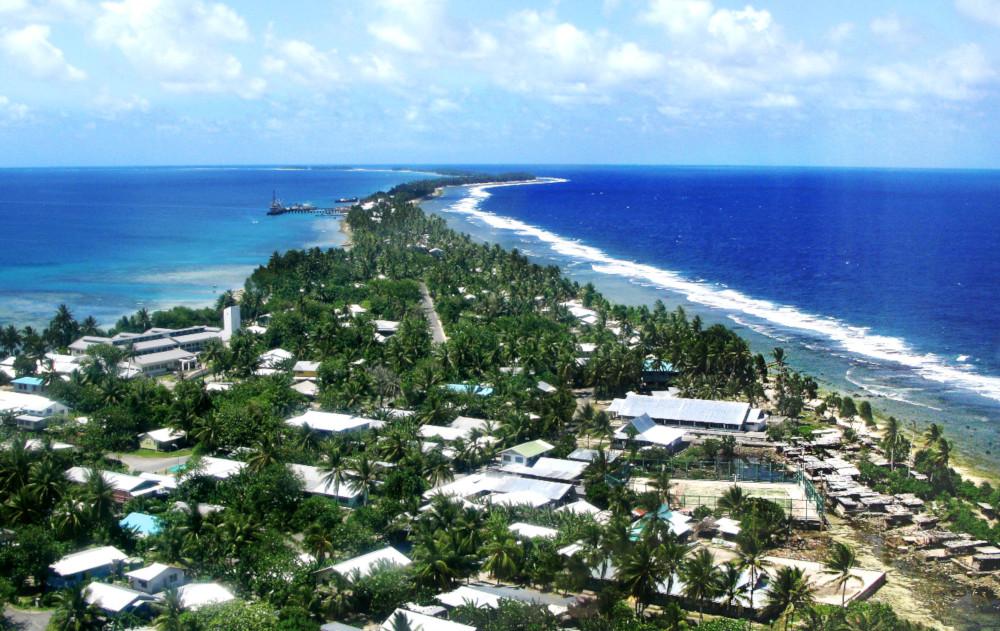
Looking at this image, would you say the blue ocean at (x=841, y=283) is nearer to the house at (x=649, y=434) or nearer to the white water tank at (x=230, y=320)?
the house at (x=649, y=434)

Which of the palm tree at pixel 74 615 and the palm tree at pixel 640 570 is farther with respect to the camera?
the palm tree at pixel 640 570

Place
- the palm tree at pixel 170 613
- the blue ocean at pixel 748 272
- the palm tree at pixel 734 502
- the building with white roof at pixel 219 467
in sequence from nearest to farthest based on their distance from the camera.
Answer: the palm tree at pixel 170 613
the palm tree at pixel 734 502
the building with white roof at pixel 219 467
the blue ocean at pixel 748 272

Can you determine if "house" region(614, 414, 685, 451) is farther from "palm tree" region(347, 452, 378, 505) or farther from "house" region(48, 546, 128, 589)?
"house" region(48, 546, 128, 589)

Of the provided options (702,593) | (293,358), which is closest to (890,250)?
(293,358)

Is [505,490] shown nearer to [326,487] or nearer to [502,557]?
[326,487]

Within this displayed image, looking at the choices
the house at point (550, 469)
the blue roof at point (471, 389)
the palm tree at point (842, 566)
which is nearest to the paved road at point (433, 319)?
the blue roof at point (471, 389)

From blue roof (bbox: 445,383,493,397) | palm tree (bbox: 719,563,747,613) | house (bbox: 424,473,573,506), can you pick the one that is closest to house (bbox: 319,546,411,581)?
house (bbox: 424,473,573,506)
